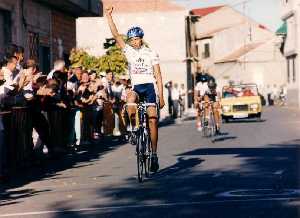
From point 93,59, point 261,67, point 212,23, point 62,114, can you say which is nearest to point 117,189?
point 62,114

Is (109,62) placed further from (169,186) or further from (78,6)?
(169,186)

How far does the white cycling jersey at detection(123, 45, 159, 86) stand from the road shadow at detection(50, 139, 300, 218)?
137cm

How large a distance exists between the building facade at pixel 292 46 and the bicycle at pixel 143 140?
49834 millimetres

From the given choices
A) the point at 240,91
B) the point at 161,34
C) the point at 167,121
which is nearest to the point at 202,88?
the point at 240,91

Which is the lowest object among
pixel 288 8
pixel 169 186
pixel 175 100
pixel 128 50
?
pixel 169 186

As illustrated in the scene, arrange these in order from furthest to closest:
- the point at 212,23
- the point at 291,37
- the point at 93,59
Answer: the point at 212,23, the point at 291,37, the point at 93,59

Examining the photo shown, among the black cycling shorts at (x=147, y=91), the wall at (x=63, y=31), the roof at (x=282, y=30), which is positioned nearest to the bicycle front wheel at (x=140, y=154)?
the black cycling shorts at (x=147, y=91)

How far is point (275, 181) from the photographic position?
10.3 meters

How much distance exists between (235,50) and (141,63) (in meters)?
87.4

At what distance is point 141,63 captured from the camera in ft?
37.5

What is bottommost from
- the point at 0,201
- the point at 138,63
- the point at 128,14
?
the point at 0,201

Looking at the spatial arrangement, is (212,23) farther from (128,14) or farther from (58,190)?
(58,190)

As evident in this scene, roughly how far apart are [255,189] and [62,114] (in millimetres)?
7863

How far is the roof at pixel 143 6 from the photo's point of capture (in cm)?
7262
